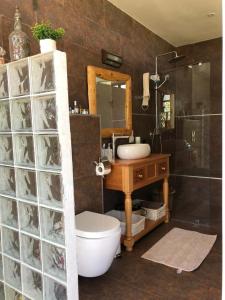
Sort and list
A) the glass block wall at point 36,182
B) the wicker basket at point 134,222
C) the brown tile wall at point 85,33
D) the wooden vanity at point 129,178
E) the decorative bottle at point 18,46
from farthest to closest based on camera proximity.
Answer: the wicker basket at point 134,222 < the wooden vanity at point 129,178 < the brown tile wall at point 85,33 < the decorative bottle at point 18,46 < the glass block wall at point 36,182

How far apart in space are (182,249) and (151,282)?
0.61 m

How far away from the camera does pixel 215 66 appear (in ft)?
12.2

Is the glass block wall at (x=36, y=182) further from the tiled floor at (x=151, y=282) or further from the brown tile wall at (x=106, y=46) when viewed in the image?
the brown tile wall at (x=106, y=46)

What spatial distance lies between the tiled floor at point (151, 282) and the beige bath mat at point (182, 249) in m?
0.06

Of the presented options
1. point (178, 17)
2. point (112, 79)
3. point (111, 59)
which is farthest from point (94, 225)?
point (178, 17)

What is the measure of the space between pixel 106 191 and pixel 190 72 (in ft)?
6.76

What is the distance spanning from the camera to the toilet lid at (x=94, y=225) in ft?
5.88

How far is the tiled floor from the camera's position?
183 centimetres

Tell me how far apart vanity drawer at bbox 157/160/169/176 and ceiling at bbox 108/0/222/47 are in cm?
180

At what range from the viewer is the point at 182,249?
2455 mm

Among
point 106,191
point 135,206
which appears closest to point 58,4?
point 106,191

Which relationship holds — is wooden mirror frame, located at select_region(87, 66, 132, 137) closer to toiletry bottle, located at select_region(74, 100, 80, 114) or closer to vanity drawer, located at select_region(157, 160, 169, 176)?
toiletry bottle, located at select_region(74, 100, 80, 114)

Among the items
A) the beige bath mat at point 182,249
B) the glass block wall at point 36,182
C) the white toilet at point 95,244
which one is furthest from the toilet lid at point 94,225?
the beige bath mat at point 182,249

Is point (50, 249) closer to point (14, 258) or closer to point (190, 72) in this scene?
point (14, 258)
